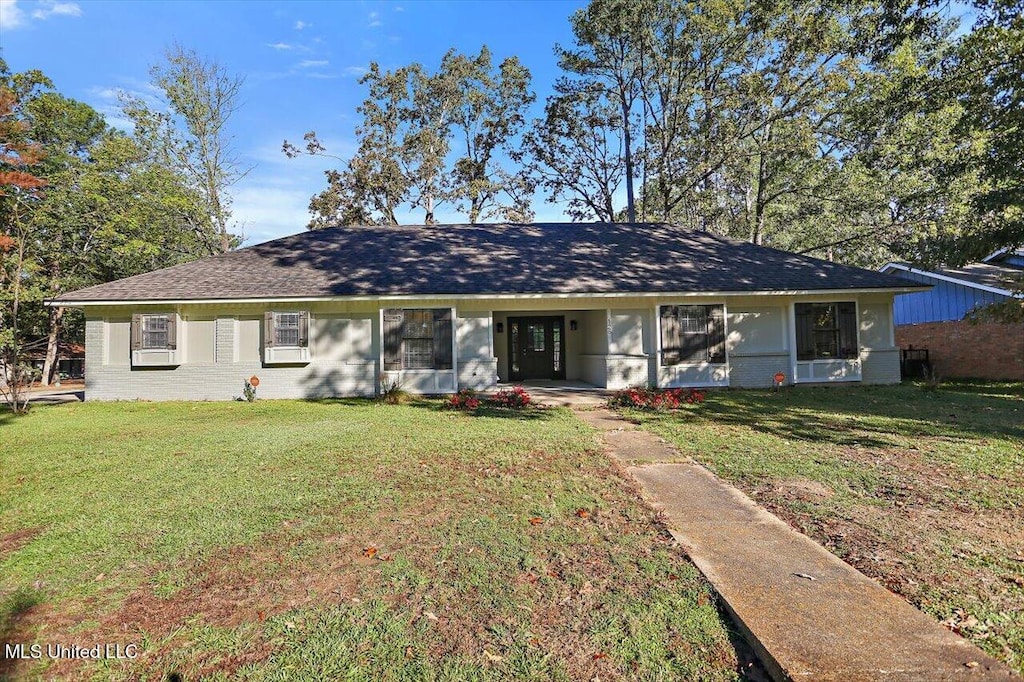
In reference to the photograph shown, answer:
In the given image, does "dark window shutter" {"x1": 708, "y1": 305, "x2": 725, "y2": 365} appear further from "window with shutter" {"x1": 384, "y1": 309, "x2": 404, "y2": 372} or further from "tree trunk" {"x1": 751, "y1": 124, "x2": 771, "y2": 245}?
"tree trunk" {"x1": 751, "y1": 124, "x2": 771, "y2": 245}

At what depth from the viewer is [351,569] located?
130 inches

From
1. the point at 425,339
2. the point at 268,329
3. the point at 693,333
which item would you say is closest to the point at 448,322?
the point at 425,339

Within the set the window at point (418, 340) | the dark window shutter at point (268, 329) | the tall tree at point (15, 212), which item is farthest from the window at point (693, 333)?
the tall tree at point (15, 212)

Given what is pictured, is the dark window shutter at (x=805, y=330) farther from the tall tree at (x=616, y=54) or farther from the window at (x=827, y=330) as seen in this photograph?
the tall tree at (x=616, y=54)

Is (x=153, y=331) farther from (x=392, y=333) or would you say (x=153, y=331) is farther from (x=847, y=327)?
(x=847, y=327)

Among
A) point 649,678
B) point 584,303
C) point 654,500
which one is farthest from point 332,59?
point 649,678

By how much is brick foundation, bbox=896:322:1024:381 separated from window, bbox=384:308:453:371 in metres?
15.3

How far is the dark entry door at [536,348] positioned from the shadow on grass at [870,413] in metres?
5.13

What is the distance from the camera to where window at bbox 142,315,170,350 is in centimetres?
1218

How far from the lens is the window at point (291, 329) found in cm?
1224

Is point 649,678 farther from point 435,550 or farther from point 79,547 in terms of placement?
point 79,547

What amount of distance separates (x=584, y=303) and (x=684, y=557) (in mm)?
9928

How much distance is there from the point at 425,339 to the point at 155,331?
22.0ft

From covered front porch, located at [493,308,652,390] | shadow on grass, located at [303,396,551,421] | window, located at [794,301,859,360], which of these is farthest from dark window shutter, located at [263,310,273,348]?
window, located at [794,301,859,360]
